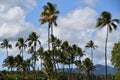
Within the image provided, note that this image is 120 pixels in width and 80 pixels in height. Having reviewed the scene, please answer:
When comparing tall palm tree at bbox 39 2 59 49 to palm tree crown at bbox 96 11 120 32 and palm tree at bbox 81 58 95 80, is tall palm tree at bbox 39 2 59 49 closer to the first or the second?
palm tree crown at bbox 96 11 120 32

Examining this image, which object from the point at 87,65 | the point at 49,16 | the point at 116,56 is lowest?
the point at 116,56

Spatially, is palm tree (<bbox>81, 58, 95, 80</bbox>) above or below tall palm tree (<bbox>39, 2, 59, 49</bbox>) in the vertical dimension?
below

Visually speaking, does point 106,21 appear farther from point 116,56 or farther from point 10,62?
point 10,62

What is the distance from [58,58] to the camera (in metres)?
132

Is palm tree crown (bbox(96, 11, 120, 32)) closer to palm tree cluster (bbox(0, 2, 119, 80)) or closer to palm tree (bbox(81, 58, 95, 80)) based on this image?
palm tree cluster (bbox(0, 2, 119, 80))

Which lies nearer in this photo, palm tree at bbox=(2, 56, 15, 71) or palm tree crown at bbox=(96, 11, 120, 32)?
palm tree crown at bbox=(96, 11, 120, 32)

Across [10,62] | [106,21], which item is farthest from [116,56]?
[10,62]

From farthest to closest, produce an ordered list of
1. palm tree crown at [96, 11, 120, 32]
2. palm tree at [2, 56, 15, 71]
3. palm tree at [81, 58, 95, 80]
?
palm tree at [2, 56, 15, 71]
palm tree at [81, 58, 95, 80]
palm tree crown at [96, 11, 120, 32]

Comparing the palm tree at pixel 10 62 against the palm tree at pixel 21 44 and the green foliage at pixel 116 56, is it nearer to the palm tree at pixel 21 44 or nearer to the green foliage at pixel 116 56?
the palm tree at pixel 21 44

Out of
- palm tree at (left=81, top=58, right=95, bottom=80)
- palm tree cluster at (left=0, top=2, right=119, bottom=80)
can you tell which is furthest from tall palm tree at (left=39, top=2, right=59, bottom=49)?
palm tree at (left=81, top=58, right=95, bottom=80)

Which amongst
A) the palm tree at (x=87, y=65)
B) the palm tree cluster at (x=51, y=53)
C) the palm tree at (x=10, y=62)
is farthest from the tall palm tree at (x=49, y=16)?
the palm tree at (x=10, y=62)

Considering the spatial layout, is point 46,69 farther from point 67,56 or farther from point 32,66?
point 32,66

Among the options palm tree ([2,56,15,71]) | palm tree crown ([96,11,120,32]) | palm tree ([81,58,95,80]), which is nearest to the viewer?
palm tree crown ([96,11,120,32])

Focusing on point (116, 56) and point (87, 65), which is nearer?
point (116, 56)
